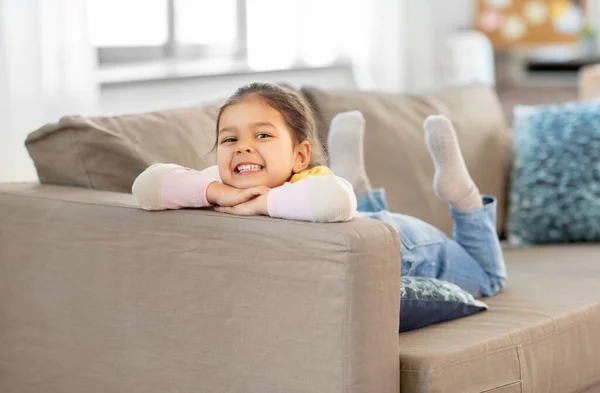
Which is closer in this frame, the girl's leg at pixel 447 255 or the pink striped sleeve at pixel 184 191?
the pink striped sleeve at pixel 184 191

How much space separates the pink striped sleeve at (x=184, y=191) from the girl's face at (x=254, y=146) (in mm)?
46

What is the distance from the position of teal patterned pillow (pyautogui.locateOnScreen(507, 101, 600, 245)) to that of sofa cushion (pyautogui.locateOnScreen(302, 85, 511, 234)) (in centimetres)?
7

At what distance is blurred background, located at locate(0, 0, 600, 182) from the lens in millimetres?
2730

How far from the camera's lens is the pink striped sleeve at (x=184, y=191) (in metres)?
1.82

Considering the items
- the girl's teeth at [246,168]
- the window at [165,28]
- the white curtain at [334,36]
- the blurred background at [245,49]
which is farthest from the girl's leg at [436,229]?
the white curtain at [334,36]

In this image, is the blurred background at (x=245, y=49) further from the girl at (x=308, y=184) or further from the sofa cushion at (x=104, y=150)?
the girl at (x=308, y=184)

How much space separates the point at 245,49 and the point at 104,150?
1980 millimetres

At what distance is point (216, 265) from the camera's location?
1747 mm

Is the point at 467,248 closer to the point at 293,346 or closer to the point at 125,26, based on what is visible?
the point at 293,346

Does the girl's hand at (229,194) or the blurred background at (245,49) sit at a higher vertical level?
the blurred background at (245,49)

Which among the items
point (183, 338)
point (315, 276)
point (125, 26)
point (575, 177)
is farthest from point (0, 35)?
point (575, 177)

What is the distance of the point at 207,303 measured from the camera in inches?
69.5

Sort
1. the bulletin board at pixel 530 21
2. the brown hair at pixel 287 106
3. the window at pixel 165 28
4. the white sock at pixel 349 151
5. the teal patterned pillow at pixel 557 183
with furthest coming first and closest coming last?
the bulletin board at pixel 530 21 < the window at pixel 165 28 < the teal patterned pillow at pixel 557 183 < the white sock at pixel 349 151 < the brown hair at pixel 287 106

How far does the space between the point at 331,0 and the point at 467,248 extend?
1.99m
